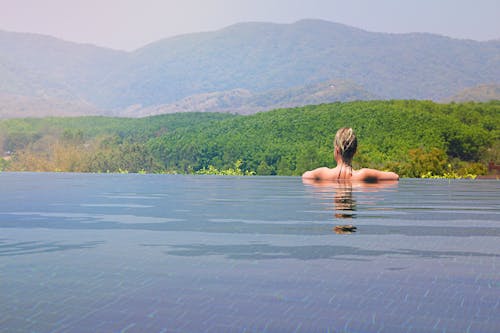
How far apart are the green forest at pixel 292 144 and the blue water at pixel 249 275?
58993 mm

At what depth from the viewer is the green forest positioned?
9242cm

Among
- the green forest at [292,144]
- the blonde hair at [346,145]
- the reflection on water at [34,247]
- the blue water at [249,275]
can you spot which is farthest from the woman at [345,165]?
the green forest at [292,144]

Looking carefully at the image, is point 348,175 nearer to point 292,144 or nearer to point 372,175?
point 372,175

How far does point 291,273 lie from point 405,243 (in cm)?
350

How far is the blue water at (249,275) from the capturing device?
20.7 feet

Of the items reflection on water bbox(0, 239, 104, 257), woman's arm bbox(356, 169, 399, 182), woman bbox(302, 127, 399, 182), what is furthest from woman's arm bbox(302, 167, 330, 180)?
reflection on water bbox(0, 239, 104, 257)

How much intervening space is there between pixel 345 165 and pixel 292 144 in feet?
228

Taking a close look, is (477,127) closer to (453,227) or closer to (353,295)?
(453,227)

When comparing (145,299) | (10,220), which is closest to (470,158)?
(10,220)

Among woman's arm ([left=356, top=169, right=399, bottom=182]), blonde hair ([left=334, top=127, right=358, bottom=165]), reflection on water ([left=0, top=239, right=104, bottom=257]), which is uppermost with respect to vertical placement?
blonde hair ([left=334, top=127, right=358, bottom=165])

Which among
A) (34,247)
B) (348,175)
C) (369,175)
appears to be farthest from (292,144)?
(34,247)

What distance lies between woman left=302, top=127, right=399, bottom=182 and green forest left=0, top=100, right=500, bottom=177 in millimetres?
31397

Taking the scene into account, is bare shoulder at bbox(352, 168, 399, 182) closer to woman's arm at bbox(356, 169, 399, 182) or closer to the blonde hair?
woman's arm at bbox(356, 169, 399, 182)

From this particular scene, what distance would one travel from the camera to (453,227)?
14.1 m
